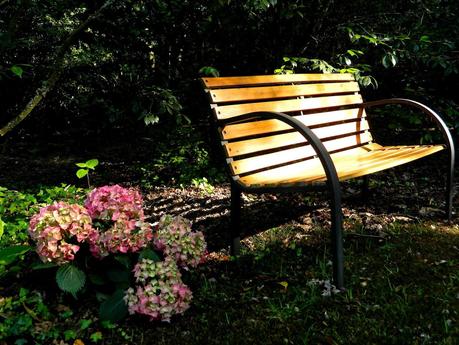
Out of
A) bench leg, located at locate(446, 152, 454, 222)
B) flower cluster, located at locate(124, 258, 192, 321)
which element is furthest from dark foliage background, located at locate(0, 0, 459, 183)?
flower cluster, located at locate(124, 258, 192, 321)

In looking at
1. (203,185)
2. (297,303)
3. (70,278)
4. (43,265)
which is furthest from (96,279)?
(203,185)

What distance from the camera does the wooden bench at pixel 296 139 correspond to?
7.60 feet

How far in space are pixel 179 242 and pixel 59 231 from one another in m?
0.62

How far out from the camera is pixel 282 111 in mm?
3143

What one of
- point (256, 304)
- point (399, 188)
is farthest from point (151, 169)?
point (256, 304)

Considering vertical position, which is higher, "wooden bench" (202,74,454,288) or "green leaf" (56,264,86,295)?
"wooden bench" (202,74,454,288)

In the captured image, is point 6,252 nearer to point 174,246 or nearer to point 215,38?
point 174,246

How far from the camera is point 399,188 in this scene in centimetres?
427

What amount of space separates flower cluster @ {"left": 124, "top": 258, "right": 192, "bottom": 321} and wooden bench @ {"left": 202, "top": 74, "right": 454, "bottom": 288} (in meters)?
0.70

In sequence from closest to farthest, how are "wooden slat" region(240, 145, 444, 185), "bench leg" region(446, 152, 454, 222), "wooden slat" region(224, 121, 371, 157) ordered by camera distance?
"wooden slat" region(240, 145, 444, 185) → "wooden slat" region(224, 121, 371, 157) → "bench leg" region(446, 152, 454, 222)

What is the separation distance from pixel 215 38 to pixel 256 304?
329 cm

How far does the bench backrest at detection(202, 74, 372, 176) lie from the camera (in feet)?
8.90

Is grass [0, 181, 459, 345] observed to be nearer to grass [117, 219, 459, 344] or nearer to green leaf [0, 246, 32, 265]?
grass [117, 219, 459, 344]

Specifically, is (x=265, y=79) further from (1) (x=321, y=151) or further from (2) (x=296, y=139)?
(1) (x=321, y=151)
